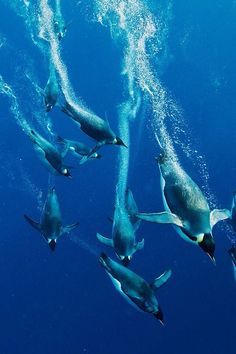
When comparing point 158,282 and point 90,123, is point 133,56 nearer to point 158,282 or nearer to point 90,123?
point 90,123

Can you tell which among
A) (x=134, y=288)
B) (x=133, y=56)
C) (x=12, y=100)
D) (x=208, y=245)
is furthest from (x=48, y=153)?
(x=133, y=56)

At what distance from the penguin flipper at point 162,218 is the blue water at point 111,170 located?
Answer: 8518 millimetres

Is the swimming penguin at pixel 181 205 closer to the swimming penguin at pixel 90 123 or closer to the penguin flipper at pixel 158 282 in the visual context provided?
the penguin flipper at pixel 158 282

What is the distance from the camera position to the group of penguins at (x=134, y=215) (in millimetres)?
2350

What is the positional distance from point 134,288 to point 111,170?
336 inches

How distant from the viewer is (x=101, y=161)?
1154 centimetres

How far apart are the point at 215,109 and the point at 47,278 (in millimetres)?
6317

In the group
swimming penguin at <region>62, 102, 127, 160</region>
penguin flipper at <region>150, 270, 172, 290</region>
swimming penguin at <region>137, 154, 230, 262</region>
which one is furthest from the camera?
swimming penguin at <region>62, 102, 127, 160</region>

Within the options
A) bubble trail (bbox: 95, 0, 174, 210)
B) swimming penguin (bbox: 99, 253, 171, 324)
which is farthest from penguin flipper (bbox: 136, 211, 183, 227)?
bubble trail (bbox: 95, 0, 174, 210)

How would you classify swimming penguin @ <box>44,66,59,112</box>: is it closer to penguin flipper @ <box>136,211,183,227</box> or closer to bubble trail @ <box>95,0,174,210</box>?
penguin flipper @ <box>136,211,183,227</box>

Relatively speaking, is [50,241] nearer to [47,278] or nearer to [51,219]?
[51,219]

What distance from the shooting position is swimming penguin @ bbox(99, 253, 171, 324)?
307 cm

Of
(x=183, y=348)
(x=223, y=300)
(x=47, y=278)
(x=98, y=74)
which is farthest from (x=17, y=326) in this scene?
(x=98, y=74)

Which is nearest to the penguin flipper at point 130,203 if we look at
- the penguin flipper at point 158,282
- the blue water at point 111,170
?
the penguin flipper at point 158,282
